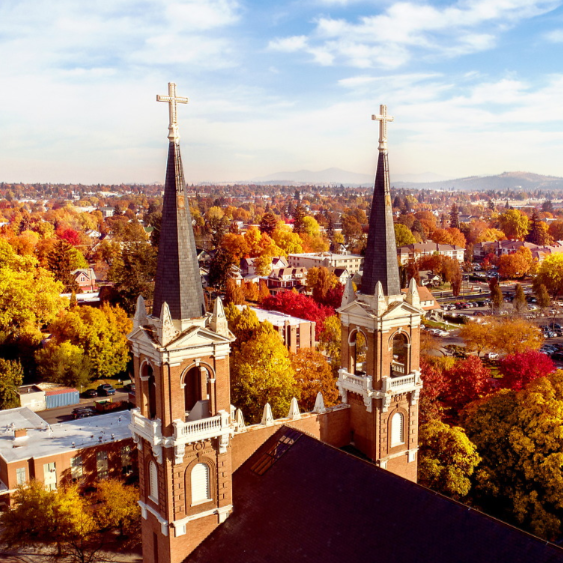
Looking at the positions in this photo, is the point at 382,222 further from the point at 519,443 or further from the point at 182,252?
the point at 519,443

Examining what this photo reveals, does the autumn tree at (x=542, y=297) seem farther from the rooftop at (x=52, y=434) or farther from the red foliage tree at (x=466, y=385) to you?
the rooftop at (x=52, y=434)

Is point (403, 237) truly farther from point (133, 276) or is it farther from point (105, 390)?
point (105, 390)

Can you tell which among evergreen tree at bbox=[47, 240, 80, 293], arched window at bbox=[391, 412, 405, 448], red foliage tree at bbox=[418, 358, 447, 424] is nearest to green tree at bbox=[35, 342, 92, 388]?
evergreen tree at bbox=[47, 240, 80, 293]

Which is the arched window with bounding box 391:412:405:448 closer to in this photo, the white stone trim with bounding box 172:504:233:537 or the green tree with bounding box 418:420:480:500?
the white stone trim with bounding box 172:504:233:537

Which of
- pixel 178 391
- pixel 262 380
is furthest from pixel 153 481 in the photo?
pixel 262 380

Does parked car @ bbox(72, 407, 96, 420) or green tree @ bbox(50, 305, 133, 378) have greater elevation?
Answer: green tree @ bbox(50, 305, 133, 378)

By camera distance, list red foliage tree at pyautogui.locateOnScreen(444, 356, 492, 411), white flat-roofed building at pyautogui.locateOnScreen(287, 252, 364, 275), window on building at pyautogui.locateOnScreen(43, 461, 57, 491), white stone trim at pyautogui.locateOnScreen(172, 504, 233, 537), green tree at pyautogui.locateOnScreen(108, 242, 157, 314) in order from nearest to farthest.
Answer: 1. white stone trim at pyautogui.locateOnScreen(172, 504, 233, 537)
2. window on building at pyautogui.locateOnScreen(43, 461, 57, 491)
3. red foliage tree at pyautogui.locateOnScreen(444, 356, 492, 411)
4. green tree at pyautogui.locateOnScreen(108, 242, 157, 314)
5. white flat-roofed building at pyautogui.locateOnScreen(287, 252, 364, 275)
